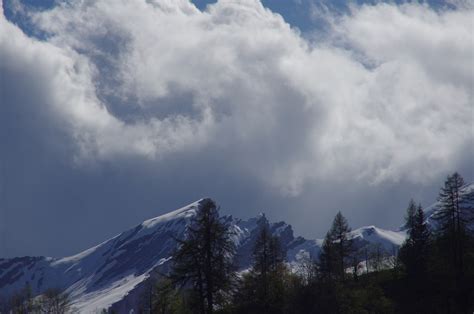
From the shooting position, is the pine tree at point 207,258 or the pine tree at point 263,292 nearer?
the pine tree at point 207,258

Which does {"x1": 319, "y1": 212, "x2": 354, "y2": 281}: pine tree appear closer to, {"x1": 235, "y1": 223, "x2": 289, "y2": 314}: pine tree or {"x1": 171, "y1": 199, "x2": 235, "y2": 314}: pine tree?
{"x1": 235, "y1": 223, "x2": 289, "y2": 314}: pine tree

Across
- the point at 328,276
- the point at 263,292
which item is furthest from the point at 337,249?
the point at 328,276

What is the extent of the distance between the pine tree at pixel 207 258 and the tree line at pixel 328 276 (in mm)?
80

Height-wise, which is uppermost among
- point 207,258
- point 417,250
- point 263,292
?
point 417,250

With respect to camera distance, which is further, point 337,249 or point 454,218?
point 337,249

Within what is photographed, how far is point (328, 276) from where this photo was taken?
209 feet

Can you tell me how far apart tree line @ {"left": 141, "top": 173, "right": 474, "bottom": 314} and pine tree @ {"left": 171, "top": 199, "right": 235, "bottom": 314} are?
0.26 ft

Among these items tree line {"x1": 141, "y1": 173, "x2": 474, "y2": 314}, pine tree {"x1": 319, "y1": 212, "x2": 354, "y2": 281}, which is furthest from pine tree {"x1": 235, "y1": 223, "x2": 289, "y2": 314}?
pine tree {"x1": 319, "y1": 212, "x2": 354, "y2": 281}

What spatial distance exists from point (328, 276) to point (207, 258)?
17.1 meters

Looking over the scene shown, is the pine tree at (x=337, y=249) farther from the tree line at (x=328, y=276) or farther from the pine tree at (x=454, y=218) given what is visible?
the pine tree at (x=454, y=218)

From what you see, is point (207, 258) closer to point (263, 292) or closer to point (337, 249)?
point (263, 292)

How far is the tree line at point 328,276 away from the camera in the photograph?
51.8 m

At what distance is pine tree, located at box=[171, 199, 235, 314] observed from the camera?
168ft

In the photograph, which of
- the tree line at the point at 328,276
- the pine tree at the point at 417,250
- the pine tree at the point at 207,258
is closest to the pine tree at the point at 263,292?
the tree line at the point at 328,276
